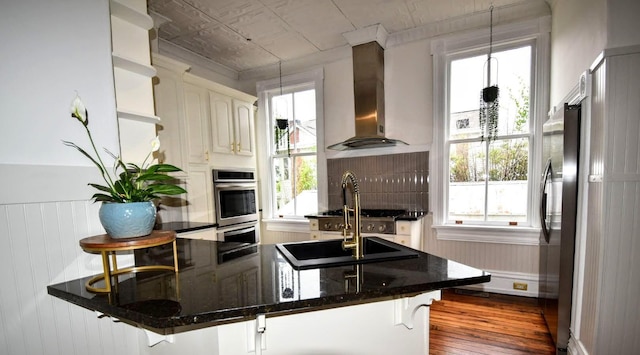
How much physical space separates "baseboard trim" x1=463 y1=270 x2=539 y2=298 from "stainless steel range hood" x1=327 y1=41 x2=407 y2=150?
1716mm

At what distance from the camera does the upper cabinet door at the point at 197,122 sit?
2.77 m

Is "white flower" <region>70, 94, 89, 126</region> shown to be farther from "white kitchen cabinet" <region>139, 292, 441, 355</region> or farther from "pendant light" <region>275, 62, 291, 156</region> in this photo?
"pendant light" <region>275, 62, 291, 156</region>

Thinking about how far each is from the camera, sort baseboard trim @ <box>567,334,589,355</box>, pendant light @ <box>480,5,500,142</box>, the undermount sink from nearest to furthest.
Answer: the undermount sink < baseboard trim @ <box>567,334,589,355</box> < pendant light @ <box>480,5,500,142</box>

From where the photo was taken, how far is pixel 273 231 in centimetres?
396

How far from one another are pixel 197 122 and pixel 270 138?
50.6 inches

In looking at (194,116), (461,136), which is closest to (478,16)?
(461,136)

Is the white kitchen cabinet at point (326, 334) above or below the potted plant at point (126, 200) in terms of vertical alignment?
below

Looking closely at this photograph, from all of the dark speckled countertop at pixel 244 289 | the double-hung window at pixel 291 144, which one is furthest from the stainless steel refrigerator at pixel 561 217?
the double-hung window at pixel 291 144

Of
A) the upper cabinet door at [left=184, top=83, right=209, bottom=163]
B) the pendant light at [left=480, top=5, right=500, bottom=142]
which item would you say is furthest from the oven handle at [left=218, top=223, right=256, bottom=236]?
the pendant light at [left=480, top=5, right=500, bottom=142]

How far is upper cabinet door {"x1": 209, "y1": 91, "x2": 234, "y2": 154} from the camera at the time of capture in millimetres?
3037

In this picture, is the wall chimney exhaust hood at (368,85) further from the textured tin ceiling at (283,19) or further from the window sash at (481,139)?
the window sash at (481,139)

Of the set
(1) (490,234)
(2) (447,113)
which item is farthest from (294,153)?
(1) (490,234)

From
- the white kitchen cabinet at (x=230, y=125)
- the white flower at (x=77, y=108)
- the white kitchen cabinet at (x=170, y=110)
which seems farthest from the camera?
the white kitchen cabinet at (x=230, y=125)

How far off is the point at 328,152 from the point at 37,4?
2.85m
